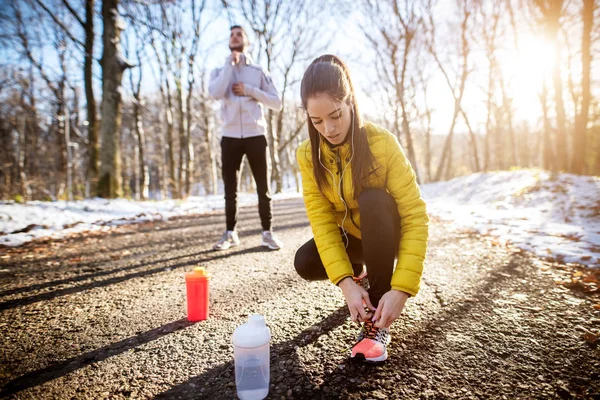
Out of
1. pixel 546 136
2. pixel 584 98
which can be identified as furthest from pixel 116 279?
pixel 546 136

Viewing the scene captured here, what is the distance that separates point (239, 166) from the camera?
3.58 meters

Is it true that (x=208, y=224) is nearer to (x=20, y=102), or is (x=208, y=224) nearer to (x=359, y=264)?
(x=359, y=264)

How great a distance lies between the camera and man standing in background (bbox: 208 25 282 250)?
11.4 feet

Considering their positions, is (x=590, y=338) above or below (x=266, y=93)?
below

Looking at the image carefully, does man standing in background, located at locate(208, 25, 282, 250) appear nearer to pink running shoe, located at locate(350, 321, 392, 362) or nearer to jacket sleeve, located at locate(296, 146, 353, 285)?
jacket sleeve, located at locate(296, 146, 353, 285)

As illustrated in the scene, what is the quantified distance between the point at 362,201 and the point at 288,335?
87cm

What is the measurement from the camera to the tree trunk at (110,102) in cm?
805

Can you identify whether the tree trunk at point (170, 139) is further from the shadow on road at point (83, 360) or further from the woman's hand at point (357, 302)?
the woman's hand at point (357, 302)

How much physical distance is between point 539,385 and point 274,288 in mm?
1690

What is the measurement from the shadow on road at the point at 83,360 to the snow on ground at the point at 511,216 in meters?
3.71

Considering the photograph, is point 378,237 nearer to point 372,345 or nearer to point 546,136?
point 372,345

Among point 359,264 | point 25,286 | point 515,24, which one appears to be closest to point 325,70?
point 359,264

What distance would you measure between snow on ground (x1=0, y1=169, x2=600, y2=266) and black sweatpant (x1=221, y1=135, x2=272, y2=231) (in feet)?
10.4

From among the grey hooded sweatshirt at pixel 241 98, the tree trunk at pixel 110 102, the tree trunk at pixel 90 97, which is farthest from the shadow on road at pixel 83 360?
the tree trunk at pixel 90 97
